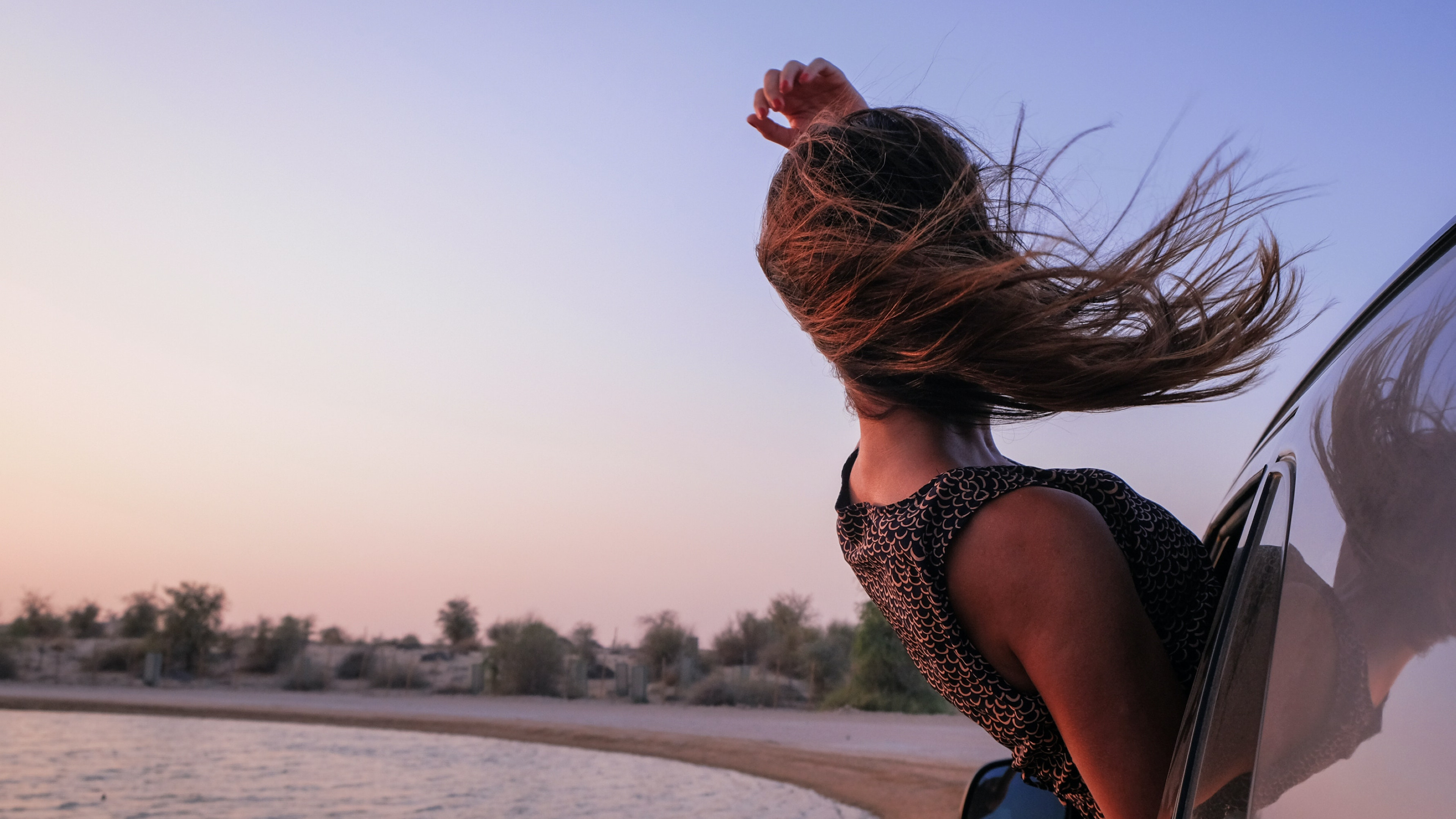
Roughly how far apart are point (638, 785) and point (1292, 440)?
1285 cm

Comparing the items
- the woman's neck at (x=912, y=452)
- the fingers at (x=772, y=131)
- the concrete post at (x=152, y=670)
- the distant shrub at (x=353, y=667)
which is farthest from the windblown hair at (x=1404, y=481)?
the concrete post at (x=152, y=670)

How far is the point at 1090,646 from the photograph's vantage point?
0.86 meters

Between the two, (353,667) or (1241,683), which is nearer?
(1241,683)

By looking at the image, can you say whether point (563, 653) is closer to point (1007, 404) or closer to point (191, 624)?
point (191, 624)

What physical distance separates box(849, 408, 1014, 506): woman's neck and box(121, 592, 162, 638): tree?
39.7 metres

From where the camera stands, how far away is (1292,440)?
973mm

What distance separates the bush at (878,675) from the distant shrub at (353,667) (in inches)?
660

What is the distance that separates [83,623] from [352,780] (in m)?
31.8

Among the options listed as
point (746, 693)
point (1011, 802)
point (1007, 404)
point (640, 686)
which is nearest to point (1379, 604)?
point (1007, 404)

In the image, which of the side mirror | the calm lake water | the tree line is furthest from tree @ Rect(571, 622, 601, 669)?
the side mirror

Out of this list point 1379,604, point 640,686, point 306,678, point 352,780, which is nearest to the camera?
point 1379,604

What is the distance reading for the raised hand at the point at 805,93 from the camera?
1601 mm

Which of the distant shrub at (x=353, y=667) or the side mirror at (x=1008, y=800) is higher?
the side mirror at (x=1008, y=800)

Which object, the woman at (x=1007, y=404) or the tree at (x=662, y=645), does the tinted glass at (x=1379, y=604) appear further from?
the tree at (x=662, y=645)
